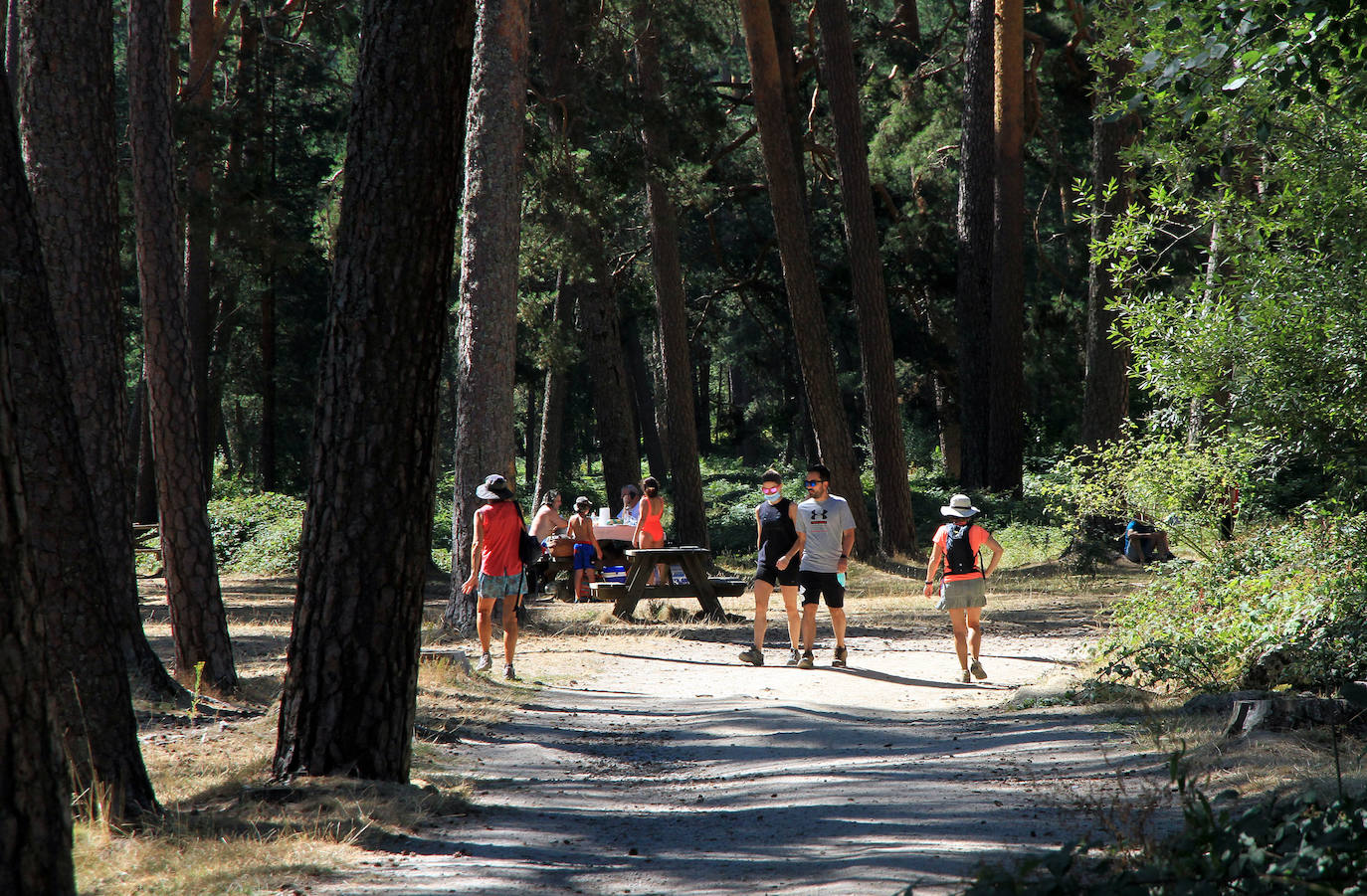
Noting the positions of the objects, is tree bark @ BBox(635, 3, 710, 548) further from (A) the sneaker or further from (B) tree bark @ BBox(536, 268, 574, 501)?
(A) the sneaker

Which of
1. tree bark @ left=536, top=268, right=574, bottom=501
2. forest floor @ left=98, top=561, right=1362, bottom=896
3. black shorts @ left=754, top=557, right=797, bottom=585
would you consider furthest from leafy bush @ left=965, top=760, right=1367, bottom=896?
tree bark @ left=536, top=268, right=574, bottom=501

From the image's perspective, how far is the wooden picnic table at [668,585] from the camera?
575 inches

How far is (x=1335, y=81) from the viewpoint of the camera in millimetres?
9148

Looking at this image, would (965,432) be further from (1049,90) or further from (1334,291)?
(1334,291)

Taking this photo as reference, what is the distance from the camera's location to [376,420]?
5836 millimetres

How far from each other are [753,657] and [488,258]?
17.0 ft

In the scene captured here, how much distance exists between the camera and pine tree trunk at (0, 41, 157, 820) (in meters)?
5.19

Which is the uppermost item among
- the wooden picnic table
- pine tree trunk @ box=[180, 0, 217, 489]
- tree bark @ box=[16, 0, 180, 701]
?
pine tree trunk @ box=[180, 0, 217, 489]

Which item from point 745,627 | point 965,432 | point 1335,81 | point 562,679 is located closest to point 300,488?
point 965,432

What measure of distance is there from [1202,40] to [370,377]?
227 inches

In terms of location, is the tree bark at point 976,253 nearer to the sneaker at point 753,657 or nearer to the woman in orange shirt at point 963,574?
the sneaker at point 753,657

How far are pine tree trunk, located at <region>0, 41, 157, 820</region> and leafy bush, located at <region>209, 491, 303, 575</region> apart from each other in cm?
2008

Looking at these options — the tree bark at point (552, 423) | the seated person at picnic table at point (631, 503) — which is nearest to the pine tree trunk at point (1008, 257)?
the seated person at picnic table at point (631, 503)

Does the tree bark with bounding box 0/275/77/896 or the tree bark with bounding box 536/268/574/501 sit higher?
the tree bark with bounding box 536/268/574/501
